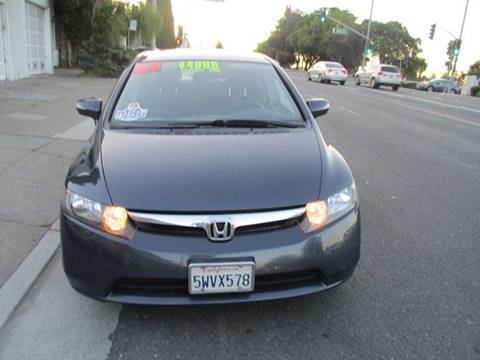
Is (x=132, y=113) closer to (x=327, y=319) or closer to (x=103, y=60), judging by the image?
(x=327, y=319)

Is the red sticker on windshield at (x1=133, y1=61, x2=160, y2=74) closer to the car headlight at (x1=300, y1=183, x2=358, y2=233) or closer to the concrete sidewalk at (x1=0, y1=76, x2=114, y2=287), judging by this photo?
the concrete sidewalk at (x1=0, y1=76, x2=114, y2=287)

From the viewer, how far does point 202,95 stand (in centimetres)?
379

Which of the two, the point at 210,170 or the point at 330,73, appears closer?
the point at 210,170

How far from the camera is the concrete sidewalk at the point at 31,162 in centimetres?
384

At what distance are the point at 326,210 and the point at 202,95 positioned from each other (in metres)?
1.68

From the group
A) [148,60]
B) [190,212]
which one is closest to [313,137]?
[190,212]

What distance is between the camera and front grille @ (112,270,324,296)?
96.9 inches

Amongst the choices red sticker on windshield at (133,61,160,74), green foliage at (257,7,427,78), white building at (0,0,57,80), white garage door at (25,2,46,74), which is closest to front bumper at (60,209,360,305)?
red sticker on windshield at (133,61,160,74)

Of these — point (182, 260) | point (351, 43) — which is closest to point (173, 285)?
point (182, 260)

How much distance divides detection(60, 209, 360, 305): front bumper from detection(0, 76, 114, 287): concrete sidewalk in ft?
3.46

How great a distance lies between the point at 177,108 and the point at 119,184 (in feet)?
3.96

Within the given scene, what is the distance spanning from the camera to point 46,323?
9.12ft

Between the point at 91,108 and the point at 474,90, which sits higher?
the point at 91,108

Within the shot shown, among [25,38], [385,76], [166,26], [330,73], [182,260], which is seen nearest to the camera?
[182,260]
